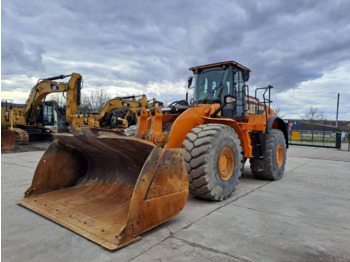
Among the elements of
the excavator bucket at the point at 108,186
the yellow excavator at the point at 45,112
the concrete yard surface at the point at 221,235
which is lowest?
the concrete yard surface at the point at 221,235

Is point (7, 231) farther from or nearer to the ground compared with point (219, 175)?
nearer to the ground

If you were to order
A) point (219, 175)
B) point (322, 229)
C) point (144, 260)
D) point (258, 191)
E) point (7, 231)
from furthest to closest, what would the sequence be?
point (258, 191)
point (219, 175)
point (322, 229)
point (7, 231)
point (144, 260)

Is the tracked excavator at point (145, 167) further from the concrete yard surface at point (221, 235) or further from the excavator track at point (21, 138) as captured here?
the excavator track at point (21, 138)

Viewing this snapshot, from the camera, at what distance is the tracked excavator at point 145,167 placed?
3.01 metres

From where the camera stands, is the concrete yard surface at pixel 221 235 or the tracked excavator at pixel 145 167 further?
the tracked excavator at pixel 145 167

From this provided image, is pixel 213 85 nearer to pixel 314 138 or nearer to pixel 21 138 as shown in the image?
pixel 21 138

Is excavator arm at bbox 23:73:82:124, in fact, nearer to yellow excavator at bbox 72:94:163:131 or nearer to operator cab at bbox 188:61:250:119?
yellow excavator at bbox 72:94:163:131

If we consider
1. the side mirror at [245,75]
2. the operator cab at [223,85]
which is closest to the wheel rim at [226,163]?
the operator cab at [223,85]

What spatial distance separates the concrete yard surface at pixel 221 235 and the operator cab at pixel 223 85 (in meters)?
1.92

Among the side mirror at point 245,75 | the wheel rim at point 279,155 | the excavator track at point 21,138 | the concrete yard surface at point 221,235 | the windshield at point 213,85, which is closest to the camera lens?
the concrete yard surface at point 221,235

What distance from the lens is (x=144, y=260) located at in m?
2.49

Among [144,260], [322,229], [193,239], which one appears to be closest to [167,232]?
[193,239]

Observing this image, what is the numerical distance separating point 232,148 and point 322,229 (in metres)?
1.81

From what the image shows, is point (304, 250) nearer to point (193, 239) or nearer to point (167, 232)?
point (193, 239)
